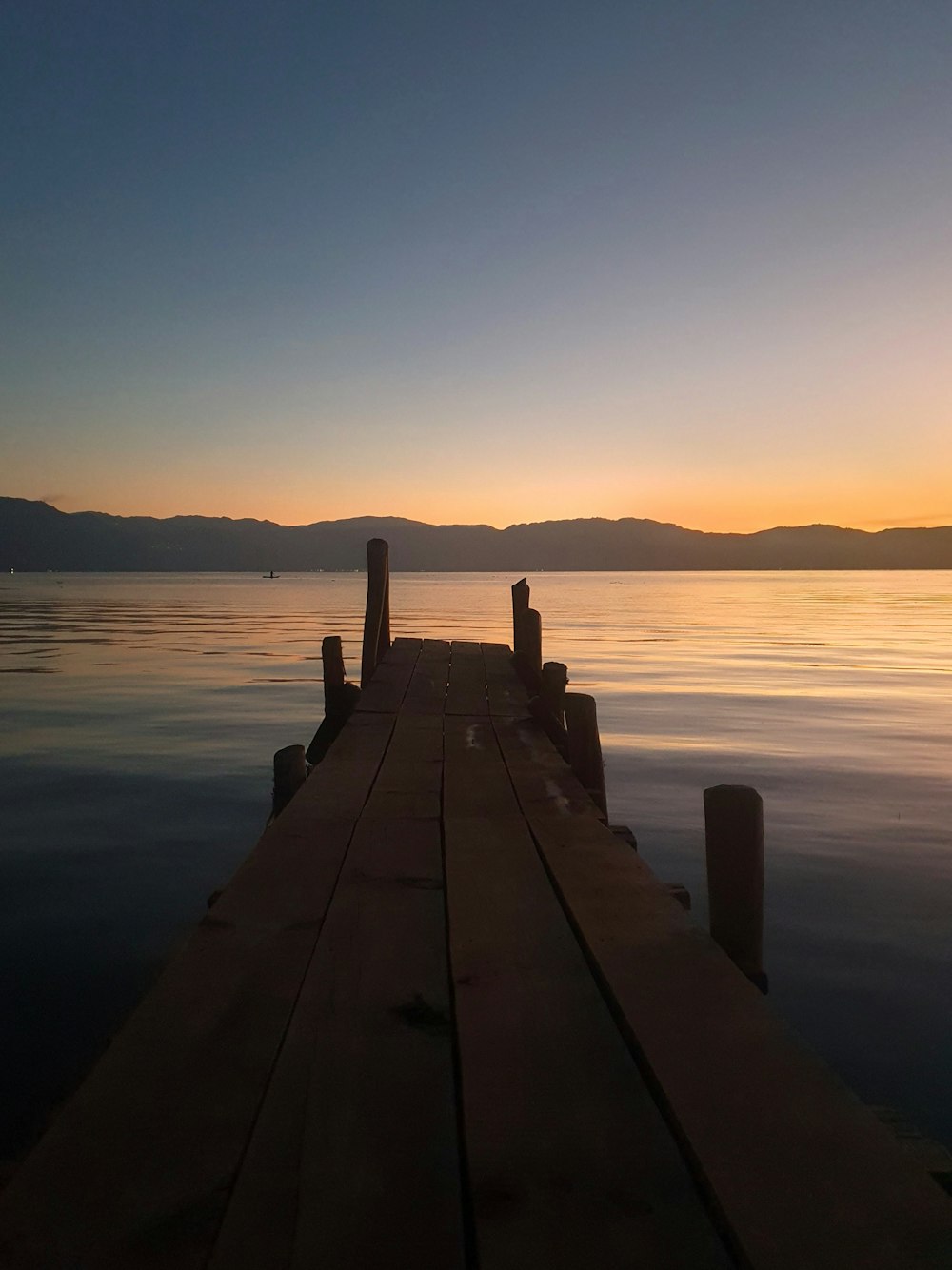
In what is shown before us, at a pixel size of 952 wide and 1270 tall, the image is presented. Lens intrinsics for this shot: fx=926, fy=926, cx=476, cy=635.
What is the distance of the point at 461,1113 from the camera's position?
7.67ft

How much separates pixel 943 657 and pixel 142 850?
25.1 metres

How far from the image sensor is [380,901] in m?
3.93

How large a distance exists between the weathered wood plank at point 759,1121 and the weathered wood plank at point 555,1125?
0.26 ft

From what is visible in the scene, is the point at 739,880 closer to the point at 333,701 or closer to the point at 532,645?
the point at 333,701

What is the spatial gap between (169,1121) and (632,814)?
9.14m

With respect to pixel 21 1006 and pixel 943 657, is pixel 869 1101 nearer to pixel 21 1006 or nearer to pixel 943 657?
pixel 21 1006

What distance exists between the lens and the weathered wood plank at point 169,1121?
74.5 inches

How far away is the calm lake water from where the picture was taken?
5887 millimetres

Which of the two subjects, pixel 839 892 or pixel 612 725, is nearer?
pixel 839 892

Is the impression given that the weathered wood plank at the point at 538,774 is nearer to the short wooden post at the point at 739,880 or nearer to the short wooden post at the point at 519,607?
the short wooden post at the point at 739,880

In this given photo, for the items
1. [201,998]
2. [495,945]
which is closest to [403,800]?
[495,945]

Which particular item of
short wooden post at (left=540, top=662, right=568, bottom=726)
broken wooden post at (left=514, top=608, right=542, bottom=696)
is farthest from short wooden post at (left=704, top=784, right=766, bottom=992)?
broken wooden post at (left=514, top=608, right=542, bottom=696)

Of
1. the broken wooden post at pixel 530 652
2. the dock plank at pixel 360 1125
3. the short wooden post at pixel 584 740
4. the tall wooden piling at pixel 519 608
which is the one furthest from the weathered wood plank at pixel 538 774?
the tall wooden piling at pixel 519 608

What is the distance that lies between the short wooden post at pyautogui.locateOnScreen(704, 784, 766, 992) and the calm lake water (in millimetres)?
1617
